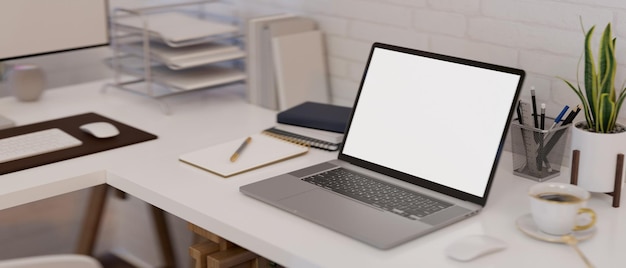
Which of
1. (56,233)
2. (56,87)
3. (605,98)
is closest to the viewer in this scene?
(605,98)

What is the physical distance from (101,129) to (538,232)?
3.45 ft

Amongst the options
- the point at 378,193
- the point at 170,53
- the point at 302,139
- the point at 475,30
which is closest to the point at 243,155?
the point at 302,139

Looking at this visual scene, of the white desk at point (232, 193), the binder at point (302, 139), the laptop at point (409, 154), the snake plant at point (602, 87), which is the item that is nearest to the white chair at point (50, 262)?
the white desk at point (232, 193)

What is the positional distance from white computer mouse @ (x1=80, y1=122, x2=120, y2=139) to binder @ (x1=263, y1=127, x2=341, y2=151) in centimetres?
36

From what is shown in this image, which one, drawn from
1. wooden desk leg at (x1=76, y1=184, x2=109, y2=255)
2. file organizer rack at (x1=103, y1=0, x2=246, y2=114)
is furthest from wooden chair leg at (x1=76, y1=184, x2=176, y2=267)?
file organizer rack at (x1=103, y1=0, x2=246, y2=114)

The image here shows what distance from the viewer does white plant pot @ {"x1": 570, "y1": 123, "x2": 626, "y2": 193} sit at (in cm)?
165

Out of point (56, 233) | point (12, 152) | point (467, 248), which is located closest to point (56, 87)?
point (56, 233)

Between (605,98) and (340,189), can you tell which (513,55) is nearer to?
(605,98)

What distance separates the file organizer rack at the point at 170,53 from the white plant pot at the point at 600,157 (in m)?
1.02

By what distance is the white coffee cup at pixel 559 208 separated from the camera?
146 cm

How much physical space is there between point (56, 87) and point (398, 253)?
1538mm

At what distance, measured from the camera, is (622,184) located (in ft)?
5.51

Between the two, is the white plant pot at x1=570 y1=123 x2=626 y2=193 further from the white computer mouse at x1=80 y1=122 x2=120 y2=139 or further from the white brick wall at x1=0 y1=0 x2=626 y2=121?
the white computer mouse at x1=80 y1=122 x2=120 y2=139

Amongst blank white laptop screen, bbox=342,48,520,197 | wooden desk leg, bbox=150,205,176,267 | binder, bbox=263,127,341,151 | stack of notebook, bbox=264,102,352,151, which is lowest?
wooden desk leg, bbox=150,205,176,267
